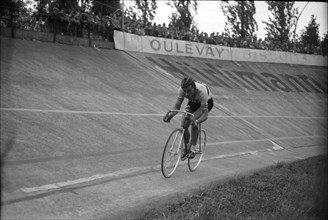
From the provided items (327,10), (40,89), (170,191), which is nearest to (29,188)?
(170,191)

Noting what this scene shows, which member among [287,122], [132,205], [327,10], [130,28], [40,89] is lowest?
[287,122]

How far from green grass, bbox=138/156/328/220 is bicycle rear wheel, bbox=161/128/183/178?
3.46ft

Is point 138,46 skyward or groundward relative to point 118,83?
skyward

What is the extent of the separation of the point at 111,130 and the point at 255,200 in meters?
4.85

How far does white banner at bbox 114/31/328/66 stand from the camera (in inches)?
862

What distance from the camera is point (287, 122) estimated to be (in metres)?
19.3

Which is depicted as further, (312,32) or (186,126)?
(186,126)

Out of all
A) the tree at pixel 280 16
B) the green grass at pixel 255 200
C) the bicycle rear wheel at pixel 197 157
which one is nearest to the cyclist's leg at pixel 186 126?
the bicycle rear wheel at pixel 197 157

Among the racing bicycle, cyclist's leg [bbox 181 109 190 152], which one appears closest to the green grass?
the racing bicycle

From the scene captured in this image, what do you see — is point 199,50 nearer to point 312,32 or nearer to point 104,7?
point 104,7

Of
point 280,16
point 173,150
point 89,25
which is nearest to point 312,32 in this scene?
point 280,16

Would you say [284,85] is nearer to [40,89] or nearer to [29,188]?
[40,89]

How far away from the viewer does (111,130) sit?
31.5ft

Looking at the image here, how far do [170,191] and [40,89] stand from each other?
7004 mm
